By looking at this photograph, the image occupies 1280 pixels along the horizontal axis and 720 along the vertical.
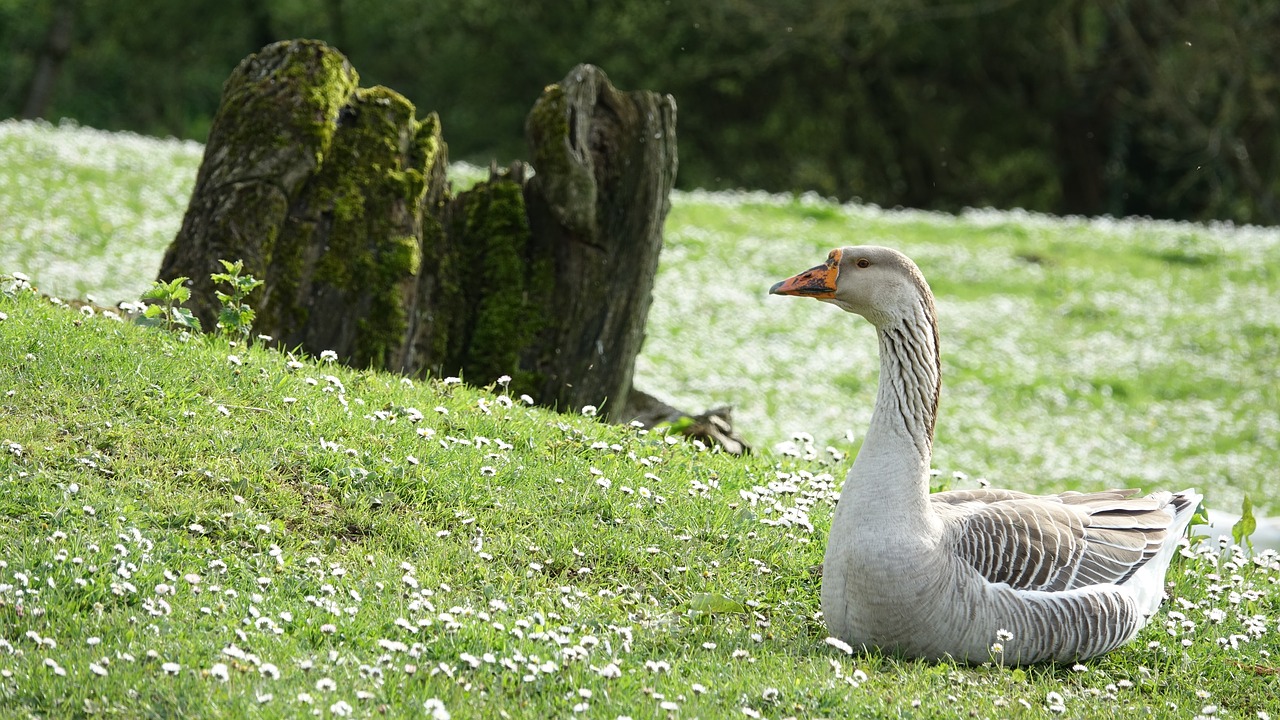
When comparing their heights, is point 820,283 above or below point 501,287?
above

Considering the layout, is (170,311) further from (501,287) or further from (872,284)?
(872,284)

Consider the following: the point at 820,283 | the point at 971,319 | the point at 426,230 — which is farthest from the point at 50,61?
the point at 820,283

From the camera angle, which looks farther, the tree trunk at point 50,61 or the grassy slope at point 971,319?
the tree trunk at point 50,61

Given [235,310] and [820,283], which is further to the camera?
[235,310]

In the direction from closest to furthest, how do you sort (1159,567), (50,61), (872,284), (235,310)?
(872,284), (1159,567), (235,310), (50,61)

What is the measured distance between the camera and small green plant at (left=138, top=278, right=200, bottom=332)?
733 centimetres

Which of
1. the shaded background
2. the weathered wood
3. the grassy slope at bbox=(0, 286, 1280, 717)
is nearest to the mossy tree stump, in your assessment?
the weathered wood

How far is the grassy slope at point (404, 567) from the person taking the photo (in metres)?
4.89

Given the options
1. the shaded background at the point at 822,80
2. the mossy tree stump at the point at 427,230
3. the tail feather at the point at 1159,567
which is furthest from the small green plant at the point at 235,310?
the shaded background at the point at 822,80

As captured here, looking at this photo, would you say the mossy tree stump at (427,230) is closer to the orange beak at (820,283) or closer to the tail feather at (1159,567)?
the orange beak at (820,283)

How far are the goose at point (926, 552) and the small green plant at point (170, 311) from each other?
3.73 metres

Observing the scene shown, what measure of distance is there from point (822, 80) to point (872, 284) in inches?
1554

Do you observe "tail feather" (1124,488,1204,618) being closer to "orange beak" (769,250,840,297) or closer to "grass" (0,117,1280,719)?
"grass" (0,117,1280,719)

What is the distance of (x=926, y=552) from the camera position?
5.58m
